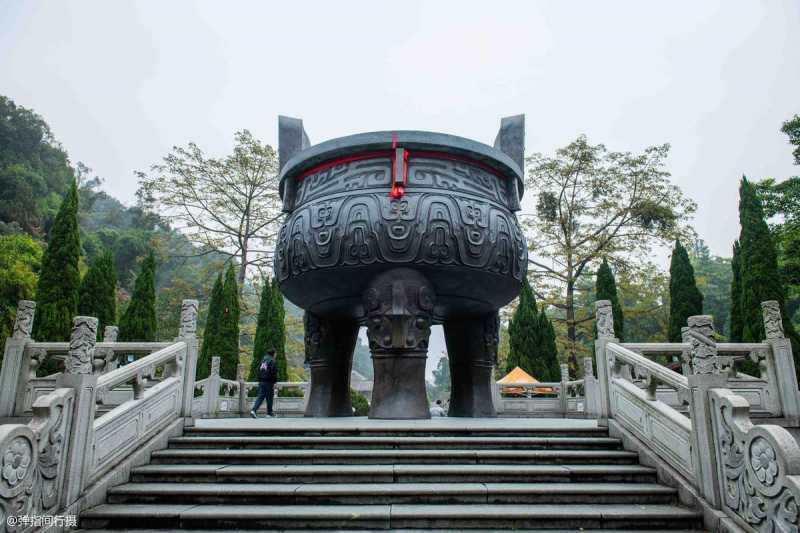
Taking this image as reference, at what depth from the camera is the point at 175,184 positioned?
A: 19203 mm

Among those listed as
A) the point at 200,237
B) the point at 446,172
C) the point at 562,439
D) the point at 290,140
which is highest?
the point at 200,237

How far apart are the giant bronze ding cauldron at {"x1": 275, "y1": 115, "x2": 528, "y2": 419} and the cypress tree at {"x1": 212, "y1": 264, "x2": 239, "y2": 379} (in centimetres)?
1107

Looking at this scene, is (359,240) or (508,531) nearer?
(508,531)

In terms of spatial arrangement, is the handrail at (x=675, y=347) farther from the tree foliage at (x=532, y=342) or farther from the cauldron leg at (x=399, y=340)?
the tree foliage at (x=532, y=342)

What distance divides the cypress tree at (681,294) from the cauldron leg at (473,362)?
1267 cm

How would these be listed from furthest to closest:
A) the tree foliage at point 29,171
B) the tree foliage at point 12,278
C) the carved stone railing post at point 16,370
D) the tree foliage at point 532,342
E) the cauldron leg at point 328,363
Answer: the tree foliage at point 29,171 → the tree foliage at point 532,342 → the tree foliage at point 12,278 → the carved stone railing post at point 16,370 → the cauldron leg at point 328,363

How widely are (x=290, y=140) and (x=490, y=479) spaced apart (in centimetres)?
553

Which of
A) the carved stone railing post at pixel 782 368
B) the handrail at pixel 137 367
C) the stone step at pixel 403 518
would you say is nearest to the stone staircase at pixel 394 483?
the stone step at pixel 403 518

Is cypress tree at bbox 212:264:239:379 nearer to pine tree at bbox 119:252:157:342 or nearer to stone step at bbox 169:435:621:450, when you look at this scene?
pine tree at bbox 119:252:157:342

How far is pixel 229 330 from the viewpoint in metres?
17.4

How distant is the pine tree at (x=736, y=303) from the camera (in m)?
15.2

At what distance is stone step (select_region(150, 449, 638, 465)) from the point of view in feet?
13.4

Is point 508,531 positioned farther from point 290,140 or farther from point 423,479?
point 290,140

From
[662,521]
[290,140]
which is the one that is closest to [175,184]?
[290,140]
